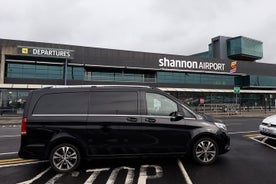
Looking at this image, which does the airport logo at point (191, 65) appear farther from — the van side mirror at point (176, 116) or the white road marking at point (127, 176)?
the white road marking at point (127, 176)

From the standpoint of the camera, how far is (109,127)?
20.0 feet

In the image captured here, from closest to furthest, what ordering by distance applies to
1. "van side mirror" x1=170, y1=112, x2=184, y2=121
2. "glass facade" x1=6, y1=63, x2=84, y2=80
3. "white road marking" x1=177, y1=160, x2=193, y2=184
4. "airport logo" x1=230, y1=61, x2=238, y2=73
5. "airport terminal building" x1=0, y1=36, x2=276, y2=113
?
"white road marking" x1=177, y1=160, x2=193, y2=184
"van side mirror" x1=170, y1=112, x2=184, y2=121
"airport terminal building" x1=0, y1=36, x2=276, y2=113
"glass facade" x1=6, y1=63, x2=84, y2=80
"airport logo" x1=230, y1=61, x2=238, y2=73

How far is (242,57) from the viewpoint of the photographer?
2606 inches

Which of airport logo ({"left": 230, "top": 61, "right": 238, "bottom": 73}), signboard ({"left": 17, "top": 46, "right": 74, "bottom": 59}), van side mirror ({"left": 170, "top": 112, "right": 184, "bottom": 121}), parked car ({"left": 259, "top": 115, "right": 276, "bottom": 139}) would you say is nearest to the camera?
van side mirror ({"left": 170, "top": 112, "right": 184, "bottom": 121})

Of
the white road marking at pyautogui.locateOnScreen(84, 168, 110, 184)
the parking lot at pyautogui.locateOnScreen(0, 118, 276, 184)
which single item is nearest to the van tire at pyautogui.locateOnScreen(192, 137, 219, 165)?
the parking lot at pyautogui.locateOnScreen(0, 118, 276, 184)

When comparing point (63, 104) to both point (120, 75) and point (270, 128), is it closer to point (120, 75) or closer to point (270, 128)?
point (270, 128)

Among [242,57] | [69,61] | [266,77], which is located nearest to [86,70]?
[69,61]

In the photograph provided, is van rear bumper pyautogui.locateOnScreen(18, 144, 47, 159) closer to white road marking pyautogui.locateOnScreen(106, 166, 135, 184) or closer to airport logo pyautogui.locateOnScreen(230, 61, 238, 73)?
white road marking pyautogui.locateOnScreen(106, 166, 135, 184)

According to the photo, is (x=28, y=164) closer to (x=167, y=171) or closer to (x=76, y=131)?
(x=76, y=131)

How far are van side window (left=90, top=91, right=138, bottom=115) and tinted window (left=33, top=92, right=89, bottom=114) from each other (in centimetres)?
23

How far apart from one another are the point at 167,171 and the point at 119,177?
3.78 feet

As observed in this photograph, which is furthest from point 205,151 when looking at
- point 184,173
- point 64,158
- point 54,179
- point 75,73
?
point 75,73

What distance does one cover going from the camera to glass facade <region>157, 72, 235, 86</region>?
135 ft

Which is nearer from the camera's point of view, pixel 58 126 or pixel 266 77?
pixel 58 126
